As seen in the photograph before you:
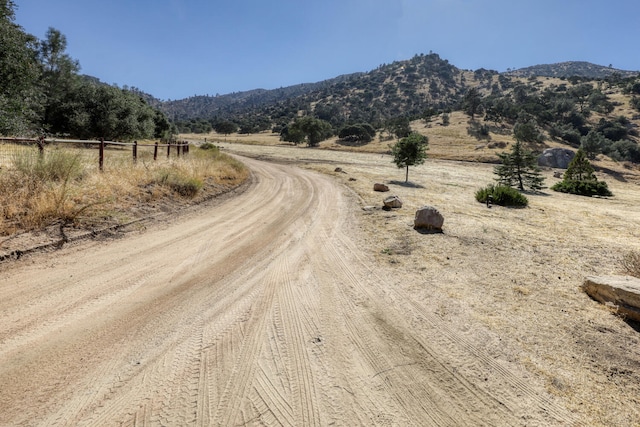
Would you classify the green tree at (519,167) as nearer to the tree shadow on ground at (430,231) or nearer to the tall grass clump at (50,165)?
the tree shadow on ground at (430,231)

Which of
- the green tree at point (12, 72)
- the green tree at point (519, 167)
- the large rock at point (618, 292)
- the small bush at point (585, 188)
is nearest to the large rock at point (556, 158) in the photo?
the small bush at point (585, 188)

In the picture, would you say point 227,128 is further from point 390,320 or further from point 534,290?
point 390,320

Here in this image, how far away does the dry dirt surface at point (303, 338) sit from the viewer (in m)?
2.85

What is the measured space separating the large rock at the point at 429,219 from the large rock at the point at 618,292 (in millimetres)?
3894

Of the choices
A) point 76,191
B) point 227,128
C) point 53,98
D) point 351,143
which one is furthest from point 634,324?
point 227,128

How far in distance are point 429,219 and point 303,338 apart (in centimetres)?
666

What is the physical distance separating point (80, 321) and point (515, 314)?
635 cm

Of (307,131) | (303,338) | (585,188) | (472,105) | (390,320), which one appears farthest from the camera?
(472,105)

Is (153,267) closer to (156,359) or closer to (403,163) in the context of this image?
(156,359)

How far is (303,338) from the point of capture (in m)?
3.90

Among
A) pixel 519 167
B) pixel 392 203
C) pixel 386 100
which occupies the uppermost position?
pixel 386 100

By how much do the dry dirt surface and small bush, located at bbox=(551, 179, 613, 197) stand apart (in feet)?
75.2

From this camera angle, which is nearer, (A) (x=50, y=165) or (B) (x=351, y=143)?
(A) (x=50, y=165)

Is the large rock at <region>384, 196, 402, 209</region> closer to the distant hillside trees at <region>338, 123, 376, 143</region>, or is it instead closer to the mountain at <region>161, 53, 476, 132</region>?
the distant hillside trees at <region>338, 123, 376, 143</region>
